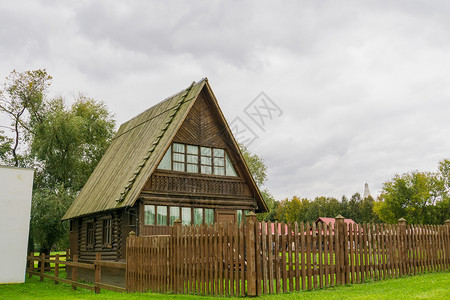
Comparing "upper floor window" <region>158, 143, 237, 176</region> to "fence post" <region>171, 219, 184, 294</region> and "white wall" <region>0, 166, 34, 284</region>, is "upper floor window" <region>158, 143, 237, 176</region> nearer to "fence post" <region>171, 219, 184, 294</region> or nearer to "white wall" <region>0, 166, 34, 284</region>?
"white wall" <region>0, 166, 34, 284</region>

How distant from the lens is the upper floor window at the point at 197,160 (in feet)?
65.6

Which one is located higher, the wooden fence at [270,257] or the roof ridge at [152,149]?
the roof ridge at [152,149]

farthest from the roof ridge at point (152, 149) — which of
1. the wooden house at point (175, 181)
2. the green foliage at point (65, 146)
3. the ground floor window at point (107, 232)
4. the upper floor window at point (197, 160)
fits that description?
the green foliage at point (65, 146)

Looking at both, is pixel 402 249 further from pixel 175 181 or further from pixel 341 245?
pixel 175 181

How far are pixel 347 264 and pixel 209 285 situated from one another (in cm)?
390

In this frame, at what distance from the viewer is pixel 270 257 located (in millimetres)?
10164

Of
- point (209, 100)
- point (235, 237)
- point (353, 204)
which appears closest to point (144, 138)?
point (209, 100)

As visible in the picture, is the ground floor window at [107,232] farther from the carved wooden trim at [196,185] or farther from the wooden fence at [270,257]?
the wooden fence at [270,257]

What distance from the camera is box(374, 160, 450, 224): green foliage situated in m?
47.9

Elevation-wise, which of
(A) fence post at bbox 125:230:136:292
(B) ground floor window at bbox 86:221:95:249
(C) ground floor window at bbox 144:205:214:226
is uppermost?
(C) ground floor window at bbox 144:205:214:226

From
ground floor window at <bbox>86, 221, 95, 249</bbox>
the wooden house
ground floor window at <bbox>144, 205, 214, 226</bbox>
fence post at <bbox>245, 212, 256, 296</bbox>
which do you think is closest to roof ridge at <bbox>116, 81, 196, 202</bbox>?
the wooden house

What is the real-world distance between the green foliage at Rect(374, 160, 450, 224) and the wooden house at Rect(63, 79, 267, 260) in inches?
1220

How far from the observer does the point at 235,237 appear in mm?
10297

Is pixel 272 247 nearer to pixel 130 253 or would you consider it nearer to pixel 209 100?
pixel 130 253
